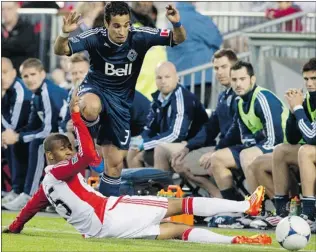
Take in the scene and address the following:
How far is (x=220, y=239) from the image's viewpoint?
34.3 feet

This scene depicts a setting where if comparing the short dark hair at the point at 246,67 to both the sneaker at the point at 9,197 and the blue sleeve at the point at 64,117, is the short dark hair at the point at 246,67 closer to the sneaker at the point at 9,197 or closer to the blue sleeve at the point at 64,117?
the blue sleeve at the point at 64,117

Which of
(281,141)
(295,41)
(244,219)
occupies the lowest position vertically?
(244,219)

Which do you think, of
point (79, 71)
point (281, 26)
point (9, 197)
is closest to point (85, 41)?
point (79, 71)

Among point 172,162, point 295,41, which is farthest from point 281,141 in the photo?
point 295,41

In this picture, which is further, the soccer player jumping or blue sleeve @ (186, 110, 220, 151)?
blue sleeve @ (186, 110, 220, 151)

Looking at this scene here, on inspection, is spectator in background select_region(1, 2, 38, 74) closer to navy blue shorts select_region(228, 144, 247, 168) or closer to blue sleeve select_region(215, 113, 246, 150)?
blue sleeve select_region(215, 113, 246, 150)

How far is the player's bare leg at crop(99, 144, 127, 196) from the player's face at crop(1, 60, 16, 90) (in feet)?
14.5

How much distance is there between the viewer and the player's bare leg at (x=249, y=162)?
1339cm

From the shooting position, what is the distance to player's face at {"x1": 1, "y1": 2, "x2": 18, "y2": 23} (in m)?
19.8

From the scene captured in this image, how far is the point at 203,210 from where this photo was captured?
10.4 meters

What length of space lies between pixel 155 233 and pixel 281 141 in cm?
345

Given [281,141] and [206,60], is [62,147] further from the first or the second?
[206,60]

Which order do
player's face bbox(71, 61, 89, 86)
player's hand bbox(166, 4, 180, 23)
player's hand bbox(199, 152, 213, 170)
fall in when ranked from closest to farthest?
player's hand bbox(166, 4, 180, 23), player's hand bbox(199, 152, 213, 170), player's face bbox(71, 61, 89, 86)

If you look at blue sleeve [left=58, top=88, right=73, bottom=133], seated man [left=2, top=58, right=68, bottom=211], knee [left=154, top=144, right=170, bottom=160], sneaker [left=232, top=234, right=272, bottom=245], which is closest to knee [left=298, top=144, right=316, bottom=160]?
sneaker [left=232, top=234, right=272, bottom=245]
